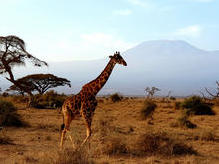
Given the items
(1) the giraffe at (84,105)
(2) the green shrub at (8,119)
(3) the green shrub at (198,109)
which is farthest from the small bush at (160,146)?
(3) the green shrub at (198,109)

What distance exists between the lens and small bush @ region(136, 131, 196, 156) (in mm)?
10828

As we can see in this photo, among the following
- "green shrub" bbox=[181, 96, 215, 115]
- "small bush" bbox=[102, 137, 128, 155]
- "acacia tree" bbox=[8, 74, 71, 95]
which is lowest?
"small bush" bbox=[102, 137, 128, 155]

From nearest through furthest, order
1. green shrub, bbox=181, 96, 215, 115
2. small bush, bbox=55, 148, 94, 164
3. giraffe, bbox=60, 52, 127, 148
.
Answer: small bush, bbox=55, 148, 94, 164 < giraffe, bbox=60, 52, 127, 148 < green shrub, bbox=181, 96, 215, 115

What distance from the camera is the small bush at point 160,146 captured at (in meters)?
10.8

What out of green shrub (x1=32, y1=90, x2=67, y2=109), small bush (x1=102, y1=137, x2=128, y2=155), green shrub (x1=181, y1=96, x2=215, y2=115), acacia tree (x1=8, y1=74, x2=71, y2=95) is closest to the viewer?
small bush (x1=102, y1=137, x2=128, y2=155)

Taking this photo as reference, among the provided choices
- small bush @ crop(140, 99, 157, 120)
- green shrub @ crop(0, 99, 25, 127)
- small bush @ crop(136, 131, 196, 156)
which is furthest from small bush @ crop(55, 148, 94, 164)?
small bush @ crop(140, 99, 157, 120)

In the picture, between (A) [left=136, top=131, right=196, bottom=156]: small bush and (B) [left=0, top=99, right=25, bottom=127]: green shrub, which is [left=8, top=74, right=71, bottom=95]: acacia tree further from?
(A) [left=136, top=131, right=196, bottom=156]: small bush

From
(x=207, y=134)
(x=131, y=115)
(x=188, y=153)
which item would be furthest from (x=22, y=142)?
(x=131, y=115)

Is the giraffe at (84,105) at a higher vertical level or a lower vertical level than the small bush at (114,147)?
higher

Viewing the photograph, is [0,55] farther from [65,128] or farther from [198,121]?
[65,128]

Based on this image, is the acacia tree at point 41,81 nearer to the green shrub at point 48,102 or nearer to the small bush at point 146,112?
the green shrub at point 48,102

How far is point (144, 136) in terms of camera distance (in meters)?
11.2

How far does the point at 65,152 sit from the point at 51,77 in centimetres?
3200

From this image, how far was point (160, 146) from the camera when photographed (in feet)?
36.0
